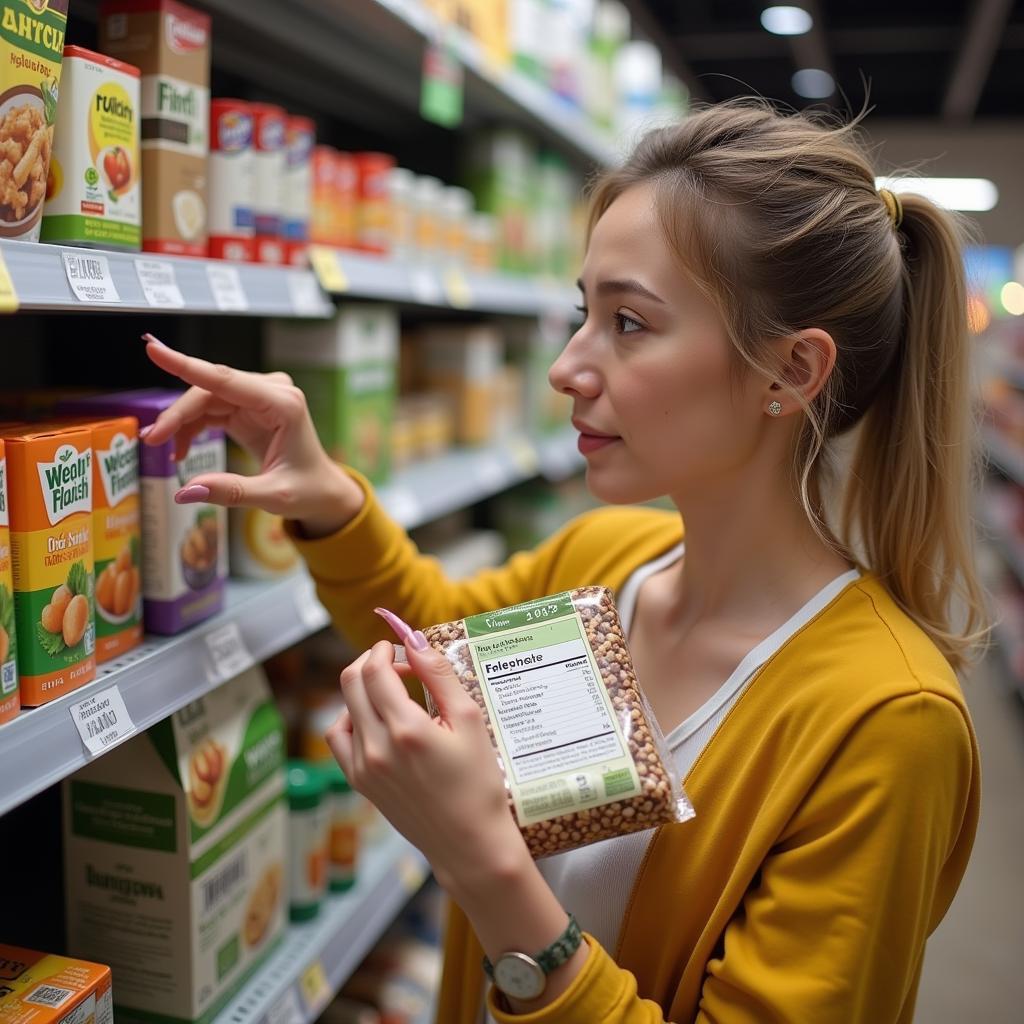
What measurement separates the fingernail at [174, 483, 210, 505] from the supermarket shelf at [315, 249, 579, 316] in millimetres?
490

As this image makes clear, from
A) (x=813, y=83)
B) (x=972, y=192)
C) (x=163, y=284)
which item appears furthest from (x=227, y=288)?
(x=972, y=192)

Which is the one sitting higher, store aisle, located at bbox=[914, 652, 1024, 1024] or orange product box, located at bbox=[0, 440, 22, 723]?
orange product box, located at bbox=[0, 440, 22, 723]

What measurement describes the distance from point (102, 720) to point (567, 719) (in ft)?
1.55

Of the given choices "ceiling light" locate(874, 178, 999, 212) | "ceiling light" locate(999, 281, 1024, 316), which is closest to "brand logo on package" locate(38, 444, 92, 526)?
"ceiling light" locate(999, 281, 1024, 316)

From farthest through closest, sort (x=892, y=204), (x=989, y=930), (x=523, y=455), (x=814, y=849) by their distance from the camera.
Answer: (x=989, y=930)
(x=523, y=455)
(x=892, y=204)
(x=814, y=849)

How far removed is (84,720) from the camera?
3.37 ft

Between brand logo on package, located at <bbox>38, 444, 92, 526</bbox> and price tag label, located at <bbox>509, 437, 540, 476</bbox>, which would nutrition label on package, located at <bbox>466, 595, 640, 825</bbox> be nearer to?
brand logo on package, located at <bbox>38, 444, 92, 526</bbox>

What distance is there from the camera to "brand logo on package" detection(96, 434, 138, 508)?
1.12 metres

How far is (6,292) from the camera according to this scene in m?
0.90

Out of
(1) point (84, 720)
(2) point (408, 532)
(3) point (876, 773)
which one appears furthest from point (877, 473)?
(2) point (408, 532)

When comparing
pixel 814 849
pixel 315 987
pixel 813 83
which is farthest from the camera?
pixel 813 83

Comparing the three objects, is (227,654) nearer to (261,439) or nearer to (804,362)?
(261,439)

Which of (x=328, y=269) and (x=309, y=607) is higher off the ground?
(x=328, y=269)

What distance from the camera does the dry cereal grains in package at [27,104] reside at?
935 mm
